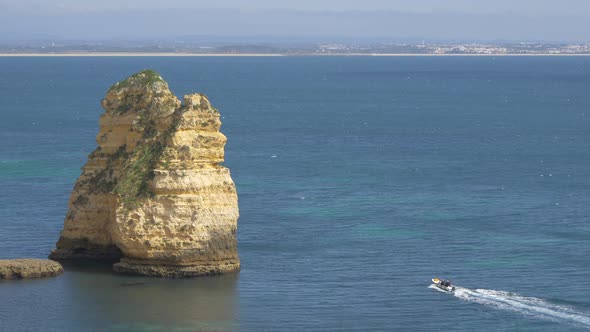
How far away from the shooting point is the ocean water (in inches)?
2121

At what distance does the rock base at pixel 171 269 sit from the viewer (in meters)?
59.5


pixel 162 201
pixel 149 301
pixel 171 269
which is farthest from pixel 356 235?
pixel 149 301

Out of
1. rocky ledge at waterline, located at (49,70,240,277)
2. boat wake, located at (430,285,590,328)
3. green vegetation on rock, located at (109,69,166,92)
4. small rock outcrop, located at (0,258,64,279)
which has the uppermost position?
green vegetation on rock, located at (109,69,166,92)

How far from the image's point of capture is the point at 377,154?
113000 mm

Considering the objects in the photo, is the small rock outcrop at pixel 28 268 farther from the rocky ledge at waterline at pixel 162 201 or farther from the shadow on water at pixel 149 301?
the rocky ledge at waterline at pixel 162 201

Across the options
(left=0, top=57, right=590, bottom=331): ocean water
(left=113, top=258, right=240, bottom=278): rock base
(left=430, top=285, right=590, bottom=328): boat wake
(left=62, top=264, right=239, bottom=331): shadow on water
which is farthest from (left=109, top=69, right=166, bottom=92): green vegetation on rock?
(left=430, top=285, right=590, bottom=328): boat wake

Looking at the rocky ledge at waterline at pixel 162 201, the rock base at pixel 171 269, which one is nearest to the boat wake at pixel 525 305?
the rock base at pixel 171 269

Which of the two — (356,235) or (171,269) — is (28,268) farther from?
(356,235)

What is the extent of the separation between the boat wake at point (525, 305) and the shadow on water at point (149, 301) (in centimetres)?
1010

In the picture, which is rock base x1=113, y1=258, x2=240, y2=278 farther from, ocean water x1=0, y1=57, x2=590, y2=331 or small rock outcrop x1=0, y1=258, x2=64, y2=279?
small rock outcrop x1=0, y1=258, x2=64, y2=279

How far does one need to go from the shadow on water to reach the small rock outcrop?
75 centimetres

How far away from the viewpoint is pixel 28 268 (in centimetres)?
5919

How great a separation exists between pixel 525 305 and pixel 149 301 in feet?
52.8

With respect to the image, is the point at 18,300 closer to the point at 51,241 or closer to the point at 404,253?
the point at 51,241
